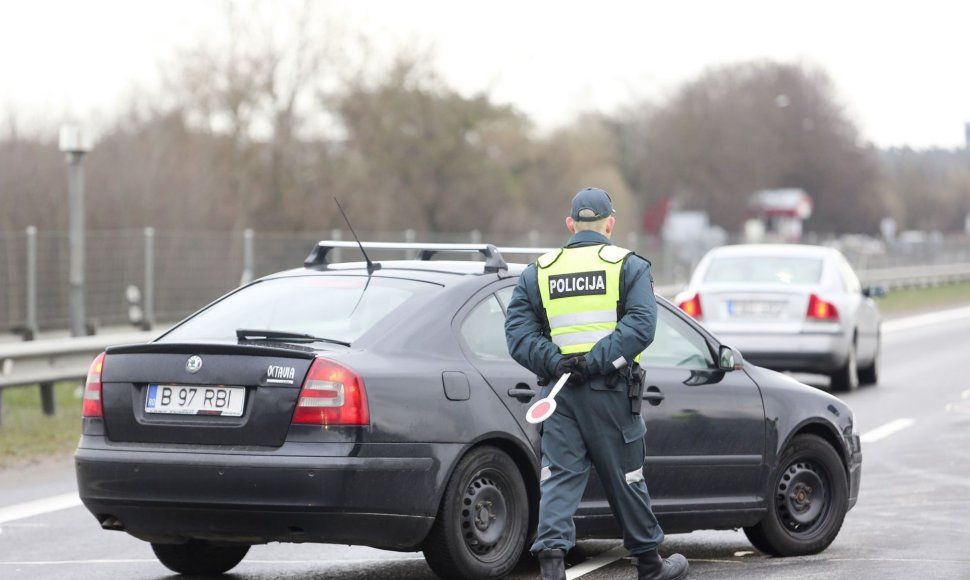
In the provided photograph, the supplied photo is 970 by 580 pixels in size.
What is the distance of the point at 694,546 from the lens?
340 inches

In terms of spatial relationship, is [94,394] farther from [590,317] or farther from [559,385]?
[590,317]

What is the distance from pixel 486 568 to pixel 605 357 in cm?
117

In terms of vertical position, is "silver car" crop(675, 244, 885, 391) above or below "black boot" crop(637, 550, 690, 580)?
above

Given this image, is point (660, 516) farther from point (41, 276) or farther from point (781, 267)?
point (41, 276)

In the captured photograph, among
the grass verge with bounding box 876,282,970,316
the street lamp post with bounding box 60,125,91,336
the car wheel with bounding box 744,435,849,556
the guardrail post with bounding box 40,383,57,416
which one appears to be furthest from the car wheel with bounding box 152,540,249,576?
the grass verge with bounding box 876,282,970,316

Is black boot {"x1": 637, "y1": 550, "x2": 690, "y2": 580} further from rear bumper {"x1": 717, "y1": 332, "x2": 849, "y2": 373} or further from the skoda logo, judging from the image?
rear bumper {"x1": 717, "y1": 332, "x2": 849, "y2": 373}

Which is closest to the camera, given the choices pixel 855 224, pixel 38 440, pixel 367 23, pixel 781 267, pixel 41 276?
pixel 38 440

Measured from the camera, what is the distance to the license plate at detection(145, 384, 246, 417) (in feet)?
22.3

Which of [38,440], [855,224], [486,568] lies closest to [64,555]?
[486,568]

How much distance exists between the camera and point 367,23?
48156 mm

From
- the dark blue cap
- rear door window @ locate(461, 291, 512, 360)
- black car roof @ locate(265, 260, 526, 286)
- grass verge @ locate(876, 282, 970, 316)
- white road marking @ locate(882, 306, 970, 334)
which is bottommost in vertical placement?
grass verge @ locate(876, 282, 970, 316)

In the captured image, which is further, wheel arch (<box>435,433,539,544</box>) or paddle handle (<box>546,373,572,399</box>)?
wheel arch (<box>435,433,539,544</box>)

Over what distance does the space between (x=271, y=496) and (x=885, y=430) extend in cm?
865

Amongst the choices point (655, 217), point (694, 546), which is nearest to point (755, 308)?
point (694, 546)
